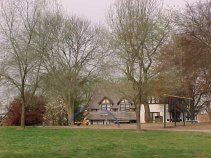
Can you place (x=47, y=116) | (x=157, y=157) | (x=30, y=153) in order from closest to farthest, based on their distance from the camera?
(x=157, y=157)
(x=30, y=153)
(x=47, y=116)

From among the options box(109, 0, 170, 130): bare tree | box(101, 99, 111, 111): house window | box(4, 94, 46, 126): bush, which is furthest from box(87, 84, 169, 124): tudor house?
box(109, 0, 170, 130): bare tree

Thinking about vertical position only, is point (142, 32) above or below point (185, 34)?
above

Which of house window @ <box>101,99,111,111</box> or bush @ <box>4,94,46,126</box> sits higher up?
house window @ <box>101,99,111,111</box>

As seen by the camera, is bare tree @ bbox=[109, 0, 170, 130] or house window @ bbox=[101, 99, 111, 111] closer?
bare tree @ bbox=[109, 0, 170, 130]

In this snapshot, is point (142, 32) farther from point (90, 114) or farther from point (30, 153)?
point (90, 114)

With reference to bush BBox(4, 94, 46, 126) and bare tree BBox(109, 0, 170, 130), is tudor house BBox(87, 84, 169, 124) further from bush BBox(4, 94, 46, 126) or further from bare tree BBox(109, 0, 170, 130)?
bare tree BBox(109, 0, 170, 130)

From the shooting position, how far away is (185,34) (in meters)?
18.0

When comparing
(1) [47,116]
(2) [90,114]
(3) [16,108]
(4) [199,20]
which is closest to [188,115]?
(2) [90,114]

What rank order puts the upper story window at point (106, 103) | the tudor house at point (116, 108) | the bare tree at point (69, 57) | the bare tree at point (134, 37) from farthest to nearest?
the upper story window at point (106, 103) → the tudor house at point (116, 108) → the bare tree at point (69, 57) → the bare tree at point (134, 37)

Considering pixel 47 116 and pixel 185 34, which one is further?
pixel 47 116

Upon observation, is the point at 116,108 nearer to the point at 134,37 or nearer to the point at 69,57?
the point at 69,57

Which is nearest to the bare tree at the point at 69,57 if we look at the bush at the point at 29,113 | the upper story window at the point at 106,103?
the bush at the point at 29,113

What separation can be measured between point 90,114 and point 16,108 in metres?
12.6

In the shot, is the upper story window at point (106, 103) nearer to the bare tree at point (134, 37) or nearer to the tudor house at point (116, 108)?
the tudor house at point (116, 108)
